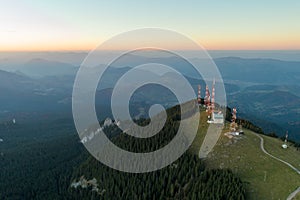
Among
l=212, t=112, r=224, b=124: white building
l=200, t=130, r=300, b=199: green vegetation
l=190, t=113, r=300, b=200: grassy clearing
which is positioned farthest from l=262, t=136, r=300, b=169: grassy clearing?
l=212, t=112, r=224, b=124: white building

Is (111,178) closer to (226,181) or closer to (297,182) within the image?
(226,181)

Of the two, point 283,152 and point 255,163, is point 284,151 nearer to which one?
point 283,152

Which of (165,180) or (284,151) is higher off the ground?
(284,151)

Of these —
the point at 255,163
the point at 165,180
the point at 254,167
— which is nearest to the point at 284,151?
the point at 255,163

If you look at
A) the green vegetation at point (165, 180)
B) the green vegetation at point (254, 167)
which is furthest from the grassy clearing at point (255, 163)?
the green vegetation at point (165, 180)

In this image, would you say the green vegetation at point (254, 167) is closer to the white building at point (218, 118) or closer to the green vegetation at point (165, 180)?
the green vegetation at point (165, 180)

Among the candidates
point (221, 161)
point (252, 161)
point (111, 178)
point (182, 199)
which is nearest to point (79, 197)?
point (111, 178)

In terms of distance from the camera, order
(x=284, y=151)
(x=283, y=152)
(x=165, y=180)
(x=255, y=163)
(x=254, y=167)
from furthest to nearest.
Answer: (x=284, y=151) → (x=283, y=152) → (x=165, y=180) → (x=255, y=163) → (x=254, y=167)

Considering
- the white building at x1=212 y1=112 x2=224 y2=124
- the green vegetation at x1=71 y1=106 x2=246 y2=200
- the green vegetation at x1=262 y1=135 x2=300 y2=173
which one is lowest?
the green vegetation at x1=71 y1=106 x2=246 y2=200

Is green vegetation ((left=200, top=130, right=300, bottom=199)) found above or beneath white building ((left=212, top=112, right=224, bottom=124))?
beneath

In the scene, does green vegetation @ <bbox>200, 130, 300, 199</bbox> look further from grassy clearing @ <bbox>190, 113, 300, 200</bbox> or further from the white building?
the white building

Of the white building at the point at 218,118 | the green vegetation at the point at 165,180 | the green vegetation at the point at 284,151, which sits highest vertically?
the white building at the point at 218,118

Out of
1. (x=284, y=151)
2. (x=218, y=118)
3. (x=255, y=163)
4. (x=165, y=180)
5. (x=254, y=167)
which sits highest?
(x=218, y=118)
